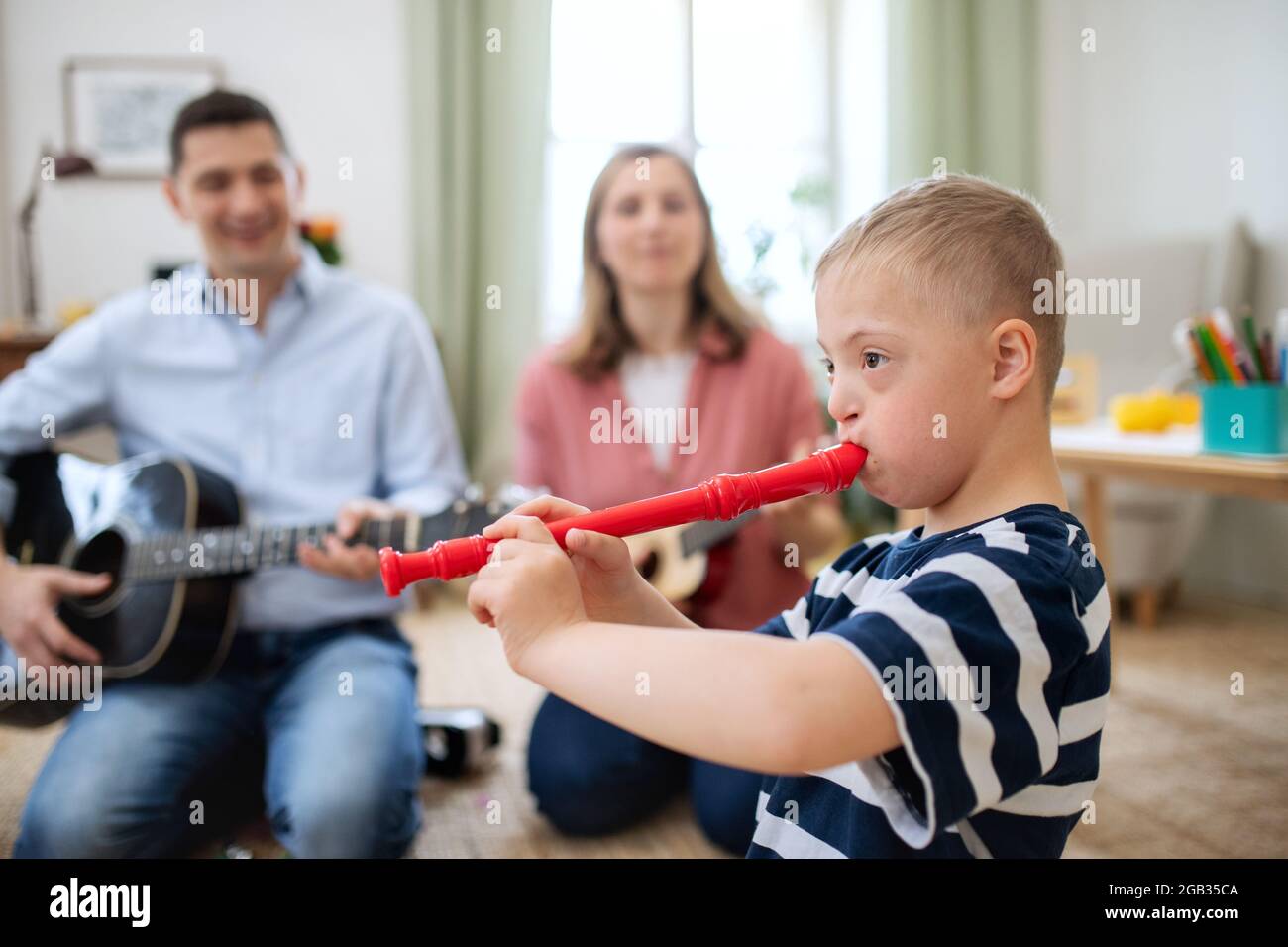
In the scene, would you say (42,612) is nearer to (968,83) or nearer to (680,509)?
(680,509)

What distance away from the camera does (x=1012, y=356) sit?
451 millimetres

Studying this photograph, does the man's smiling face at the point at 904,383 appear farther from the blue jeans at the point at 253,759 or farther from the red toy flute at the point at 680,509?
the blue jeans at the point at 253,759

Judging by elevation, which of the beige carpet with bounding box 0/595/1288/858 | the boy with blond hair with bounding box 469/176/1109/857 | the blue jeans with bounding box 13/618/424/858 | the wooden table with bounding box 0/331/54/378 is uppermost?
the wooden table with bounding box 0/331/54/378

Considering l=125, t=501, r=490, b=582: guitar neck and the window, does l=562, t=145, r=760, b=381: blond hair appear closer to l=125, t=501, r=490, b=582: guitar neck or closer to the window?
the window

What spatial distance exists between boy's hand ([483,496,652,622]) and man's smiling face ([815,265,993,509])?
13 centimetres

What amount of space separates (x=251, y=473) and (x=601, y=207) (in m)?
0.52

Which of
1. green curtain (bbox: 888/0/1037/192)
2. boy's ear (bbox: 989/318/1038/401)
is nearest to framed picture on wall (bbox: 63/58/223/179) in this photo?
green curtain (bbox: 888/0/1037/192)

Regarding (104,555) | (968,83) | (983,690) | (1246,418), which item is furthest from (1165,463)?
(104,555)

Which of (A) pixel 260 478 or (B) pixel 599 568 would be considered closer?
(B) pixel 599 568

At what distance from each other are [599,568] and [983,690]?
0.66 feet

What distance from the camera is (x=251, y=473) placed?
101 cm

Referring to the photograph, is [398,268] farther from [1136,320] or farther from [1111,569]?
[1111,569]

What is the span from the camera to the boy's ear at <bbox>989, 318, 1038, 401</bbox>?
0.45 meters
